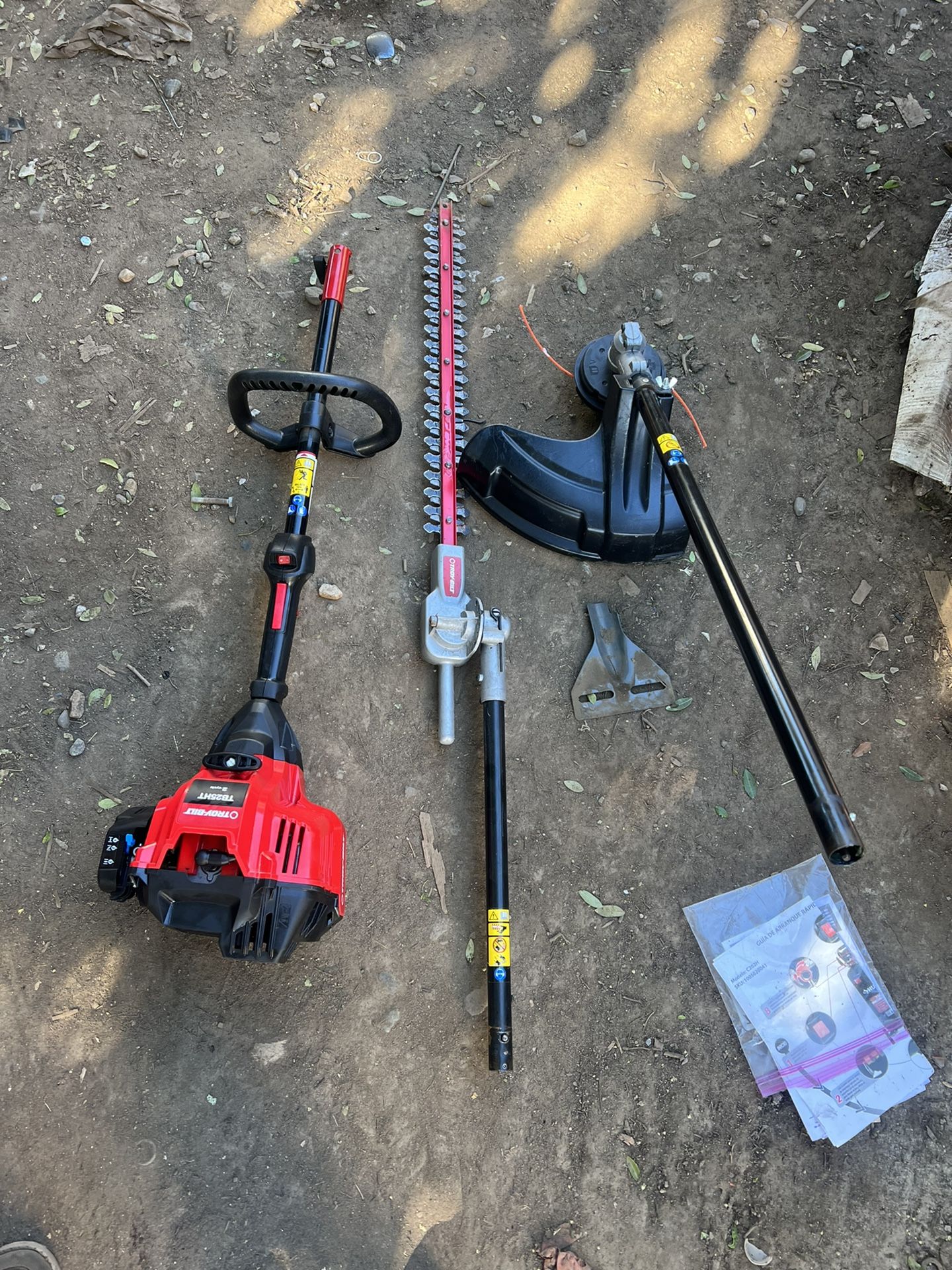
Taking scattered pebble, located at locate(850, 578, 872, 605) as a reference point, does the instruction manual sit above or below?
below

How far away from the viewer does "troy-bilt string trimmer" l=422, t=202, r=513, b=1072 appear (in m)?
2.39

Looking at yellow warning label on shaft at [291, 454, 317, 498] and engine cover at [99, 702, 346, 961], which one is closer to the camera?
engine cover at [99, 702, 346, 961]

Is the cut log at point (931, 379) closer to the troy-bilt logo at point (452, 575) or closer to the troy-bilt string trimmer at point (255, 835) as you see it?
the troy-bilt logo at point (452, 575)

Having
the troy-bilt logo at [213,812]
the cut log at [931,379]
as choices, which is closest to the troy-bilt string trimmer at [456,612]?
the troy-bilt logo at [213,812]

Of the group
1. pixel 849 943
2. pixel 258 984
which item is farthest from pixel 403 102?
pixel 849 943

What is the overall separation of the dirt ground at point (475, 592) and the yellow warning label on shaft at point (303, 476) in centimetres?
23

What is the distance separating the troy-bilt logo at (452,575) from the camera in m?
2.69

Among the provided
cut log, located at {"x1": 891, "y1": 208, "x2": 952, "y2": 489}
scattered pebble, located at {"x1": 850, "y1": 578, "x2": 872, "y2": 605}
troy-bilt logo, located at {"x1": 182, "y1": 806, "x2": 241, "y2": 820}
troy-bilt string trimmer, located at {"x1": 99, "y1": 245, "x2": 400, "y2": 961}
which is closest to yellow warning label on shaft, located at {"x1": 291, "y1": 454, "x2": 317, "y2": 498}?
troy-bilt string trimmer, located at {"x1": 99, "y1": 245, "x2": 400, "y2": 961}

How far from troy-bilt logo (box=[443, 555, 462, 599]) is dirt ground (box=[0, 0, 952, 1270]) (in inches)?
6.2

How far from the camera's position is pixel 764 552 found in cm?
300

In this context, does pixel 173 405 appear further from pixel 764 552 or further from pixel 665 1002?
pixel 665 1002

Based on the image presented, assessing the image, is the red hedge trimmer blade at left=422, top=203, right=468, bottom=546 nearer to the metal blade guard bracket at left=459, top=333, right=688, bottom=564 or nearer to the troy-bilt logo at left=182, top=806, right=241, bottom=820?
the metal blade guard bracket at left=459, top=333, right=688, bottom=564

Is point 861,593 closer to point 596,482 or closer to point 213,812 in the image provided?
point 596,482

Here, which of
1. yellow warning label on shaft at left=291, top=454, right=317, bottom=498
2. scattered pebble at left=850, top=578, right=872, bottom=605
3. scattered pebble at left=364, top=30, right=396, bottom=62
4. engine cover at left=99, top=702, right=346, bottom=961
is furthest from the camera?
scattered pebble at left=364, top=30, right=396, bottom=62
